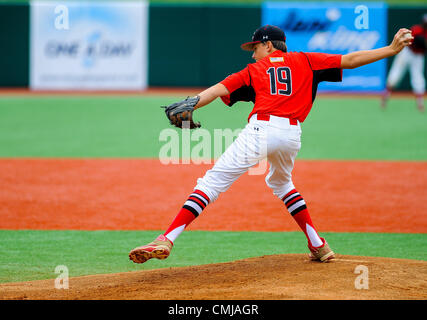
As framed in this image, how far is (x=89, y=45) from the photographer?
68.5ft


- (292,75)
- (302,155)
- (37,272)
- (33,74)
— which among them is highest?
Answer: (33,74)

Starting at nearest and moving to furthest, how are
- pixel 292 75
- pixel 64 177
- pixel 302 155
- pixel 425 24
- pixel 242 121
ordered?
pixel 292 75, pixel 64 177, pixel 302 155, pixel 242 121, pixel 425 24

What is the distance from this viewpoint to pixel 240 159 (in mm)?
5164

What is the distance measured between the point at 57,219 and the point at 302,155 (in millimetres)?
5496

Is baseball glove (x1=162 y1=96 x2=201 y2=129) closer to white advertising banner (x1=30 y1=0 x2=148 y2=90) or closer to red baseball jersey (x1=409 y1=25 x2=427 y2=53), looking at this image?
red baseball jersey (x1=409 y1=25 x2=427 y2=53)

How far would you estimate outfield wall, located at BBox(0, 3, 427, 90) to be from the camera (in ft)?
70.1

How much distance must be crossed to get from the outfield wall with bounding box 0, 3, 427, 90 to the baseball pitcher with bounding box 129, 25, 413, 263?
16072mm

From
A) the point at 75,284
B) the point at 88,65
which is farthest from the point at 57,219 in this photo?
the point at 88,65

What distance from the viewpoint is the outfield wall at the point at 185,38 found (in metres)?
21.4

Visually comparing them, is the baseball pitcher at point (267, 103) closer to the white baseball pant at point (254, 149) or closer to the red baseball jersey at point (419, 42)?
the white baseball pant at point (254, 149)

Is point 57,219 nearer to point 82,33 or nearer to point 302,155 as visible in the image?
point 302,155

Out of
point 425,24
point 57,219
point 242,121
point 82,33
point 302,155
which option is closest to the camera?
point 57,219

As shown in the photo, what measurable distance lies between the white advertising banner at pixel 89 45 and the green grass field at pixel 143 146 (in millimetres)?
1232

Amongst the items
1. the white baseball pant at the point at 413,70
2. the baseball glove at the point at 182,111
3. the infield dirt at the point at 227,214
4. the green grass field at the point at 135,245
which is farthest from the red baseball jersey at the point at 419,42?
the baseball glove at the point at 182,111
